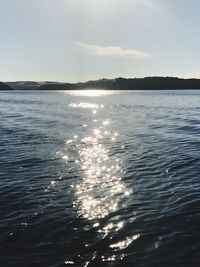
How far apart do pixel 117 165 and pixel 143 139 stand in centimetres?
1121

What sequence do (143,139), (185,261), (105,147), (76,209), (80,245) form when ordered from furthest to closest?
(143,139) → (105,147) → (76,209) → (80,245) → (185,261)

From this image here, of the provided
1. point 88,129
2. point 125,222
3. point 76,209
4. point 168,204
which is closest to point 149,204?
point 168,204

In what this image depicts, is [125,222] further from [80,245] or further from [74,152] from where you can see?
[74,152]

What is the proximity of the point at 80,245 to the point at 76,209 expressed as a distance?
330 cm

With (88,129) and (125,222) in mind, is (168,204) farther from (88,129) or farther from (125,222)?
(88,129)

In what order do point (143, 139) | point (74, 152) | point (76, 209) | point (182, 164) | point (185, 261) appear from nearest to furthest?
point (185, 261) < point (76, 209) < point (182, 164) < point (74, 152) < point (143, 139)

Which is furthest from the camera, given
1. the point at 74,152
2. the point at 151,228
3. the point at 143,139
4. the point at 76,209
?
the point at 143,139

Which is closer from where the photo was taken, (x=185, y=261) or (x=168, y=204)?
(x=185, y=261)

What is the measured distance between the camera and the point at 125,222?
14430 millimetres

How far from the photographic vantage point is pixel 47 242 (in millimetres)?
12781

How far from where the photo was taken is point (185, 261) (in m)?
11.5

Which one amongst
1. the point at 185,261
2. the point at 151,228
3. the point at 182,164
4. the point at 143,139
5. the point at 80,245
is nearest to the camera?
the point at 185,261

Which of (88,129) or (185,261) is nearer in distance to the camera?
(185,261)

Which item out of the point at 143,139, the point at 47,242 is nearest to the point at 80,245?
the point at 47,242
